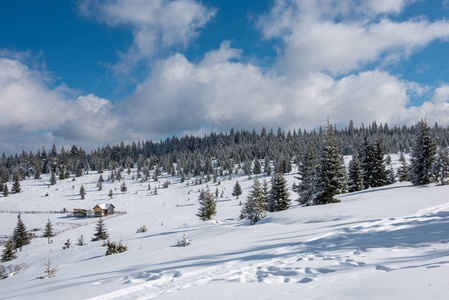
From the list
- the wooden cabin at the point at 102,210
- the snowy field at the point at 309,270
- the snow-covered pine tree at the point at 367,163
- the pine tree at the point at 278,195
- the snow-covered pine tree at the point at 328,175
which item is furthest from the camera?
the wooden cabin at the point at 102,210

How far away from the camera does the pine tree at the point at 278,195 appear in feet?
103

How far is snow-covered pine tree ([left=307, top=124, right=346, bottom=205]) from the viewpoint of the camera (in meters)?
22.8

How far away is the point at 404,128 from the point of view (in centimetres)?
19500

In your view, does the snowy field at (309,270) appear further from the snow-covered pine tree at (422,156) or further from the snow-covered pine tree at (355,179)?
the snow-covered pine tree at (355,179)

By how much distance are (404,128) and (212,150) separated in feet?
526

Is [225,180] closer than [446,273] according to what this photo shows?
No

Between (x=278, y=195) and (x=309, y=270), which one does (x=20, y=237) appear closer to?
(x=278, y=195)

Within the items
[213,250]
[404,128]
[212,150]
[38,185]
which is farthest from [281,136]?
[213,250]

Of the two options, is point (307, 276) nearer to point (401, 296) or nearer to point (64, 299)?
point (401, 296)

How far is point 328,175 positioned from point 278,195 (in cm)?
977

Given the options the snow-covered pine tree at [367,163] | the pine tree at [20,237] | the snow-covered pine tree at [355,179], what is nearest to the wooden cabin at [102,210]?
the pine tree at [20,237]

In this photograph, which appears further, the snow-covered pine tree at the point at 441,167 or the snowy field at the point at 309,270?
the snow-covered pine tree at the point at 441,167

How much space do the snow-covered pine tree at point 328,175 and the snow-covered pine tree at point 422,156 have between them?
458 inches

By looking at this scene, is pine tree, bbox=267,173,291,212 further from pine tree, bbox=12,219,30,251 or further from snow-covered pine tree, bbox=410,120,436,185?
pine tree, bbox=12,219,30,251
